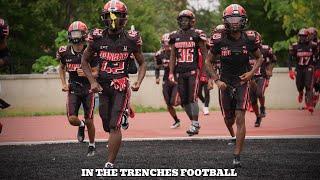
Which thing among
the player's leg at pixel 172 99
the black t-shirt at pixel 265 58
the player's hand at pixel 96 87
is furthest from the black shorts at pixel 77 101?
the black t-shirt at pixel 265 58

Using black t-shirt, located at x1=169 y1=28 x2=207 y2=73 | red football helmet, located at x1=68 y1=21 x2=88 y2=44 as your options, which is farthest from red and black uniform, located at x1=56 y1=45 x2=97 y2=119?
black t-shirt, located at x1=169 y1=28 x2=207 y2=73

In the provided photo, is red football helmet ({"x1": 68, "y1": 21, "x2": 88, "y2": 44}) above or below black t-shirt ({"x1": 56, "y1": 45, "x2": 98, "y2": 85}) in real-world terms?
above

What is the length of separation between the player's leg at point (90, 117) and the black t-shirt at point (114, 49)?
2.20 metres

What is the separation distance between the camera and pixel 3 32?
1200 centimetres

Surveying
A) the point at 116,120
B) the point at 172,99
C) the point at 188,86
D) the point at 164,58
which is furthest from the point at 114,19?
the point at 164,58

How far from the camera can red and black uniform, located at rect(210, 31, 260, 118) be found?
10.6m

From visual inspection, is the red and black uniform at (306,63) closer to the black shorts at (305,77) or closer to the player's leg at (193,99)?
the black shorts at (305,77)

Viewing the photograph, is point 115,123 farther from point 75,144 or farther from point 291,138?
point 291,138

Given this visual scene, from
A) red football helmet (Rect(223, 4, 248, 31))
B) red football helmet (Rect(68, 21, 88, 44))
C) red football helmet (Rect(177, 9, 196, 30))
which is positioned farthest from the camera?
red football helmet (Rect(177, 9, 196, 30))

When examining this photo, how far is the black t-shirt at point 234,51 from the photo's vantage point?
10.6m

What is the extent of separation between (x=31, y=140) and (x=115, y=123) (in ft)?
19.3

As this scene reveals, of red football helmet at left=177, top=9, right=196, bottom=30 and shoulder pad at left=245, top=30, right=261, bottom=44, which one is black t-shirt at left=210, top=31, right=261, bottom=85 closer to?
shoulder pad at left=245, top=30, right=261, bottom=44

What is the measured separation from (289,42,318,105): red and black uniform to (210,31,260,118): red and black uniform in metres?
9.77

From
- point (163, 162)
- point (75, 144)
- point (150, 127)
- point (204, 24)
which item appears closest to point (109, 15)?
point (163, 162)
